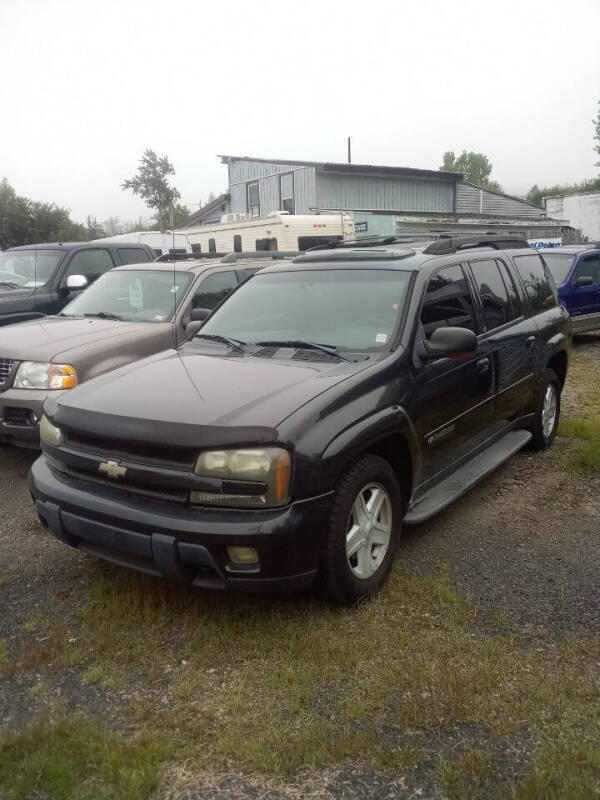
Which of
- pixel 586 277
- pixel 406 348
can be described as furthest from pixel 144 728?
pixel 586 277

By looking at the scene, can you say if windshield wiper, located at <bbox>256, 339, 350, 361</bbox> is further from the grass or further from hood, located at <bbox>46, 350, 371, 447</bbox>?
the grass

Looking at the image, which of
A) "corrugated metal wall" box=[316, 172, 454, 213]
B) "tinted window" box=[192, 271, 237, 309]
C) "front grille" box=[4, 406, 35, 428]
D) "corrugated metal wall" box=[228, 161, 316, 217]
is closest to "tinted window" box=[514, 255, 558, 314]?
"tinted window" box=[192, 271, 237, 309]

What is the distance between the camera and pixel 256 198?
103ft

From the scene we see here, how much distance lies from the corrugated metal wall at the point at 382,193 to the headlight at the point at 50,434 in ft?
81.2

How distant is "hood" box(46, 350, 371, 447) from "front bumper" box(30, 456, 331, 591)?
0.32 m

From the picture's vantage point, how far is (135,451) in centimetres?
336

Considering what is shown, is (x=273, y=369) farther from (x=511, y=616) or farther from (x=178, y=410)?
(x=511, y=616)

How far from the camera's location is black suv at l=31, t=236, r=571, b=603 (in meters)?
3.16

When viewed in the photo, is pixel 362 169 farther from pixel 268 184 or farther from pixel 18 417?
pixel 18 417

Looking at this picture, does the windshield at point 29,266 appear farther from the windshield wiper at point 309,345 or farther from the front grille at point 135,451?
the front grille at point 135,451

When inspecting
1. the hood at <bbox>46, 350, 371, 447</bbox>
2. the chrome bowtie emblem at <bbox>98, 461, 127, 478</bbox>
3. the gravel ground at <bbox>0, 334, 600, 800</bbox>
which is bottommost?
the gravel ground at <bbox>0, 334, 600, 800</bbox>

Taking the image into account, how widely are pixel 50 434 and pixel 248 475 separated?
1.30 metres

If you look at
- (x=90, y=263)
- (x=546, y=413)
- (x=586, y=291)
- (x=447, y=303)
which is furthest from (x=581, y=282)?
(x=447, y=303)

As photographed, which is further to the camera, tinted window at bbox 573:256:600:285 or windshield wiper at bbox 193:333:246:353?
tinted window at bbox 573:256:600:285
